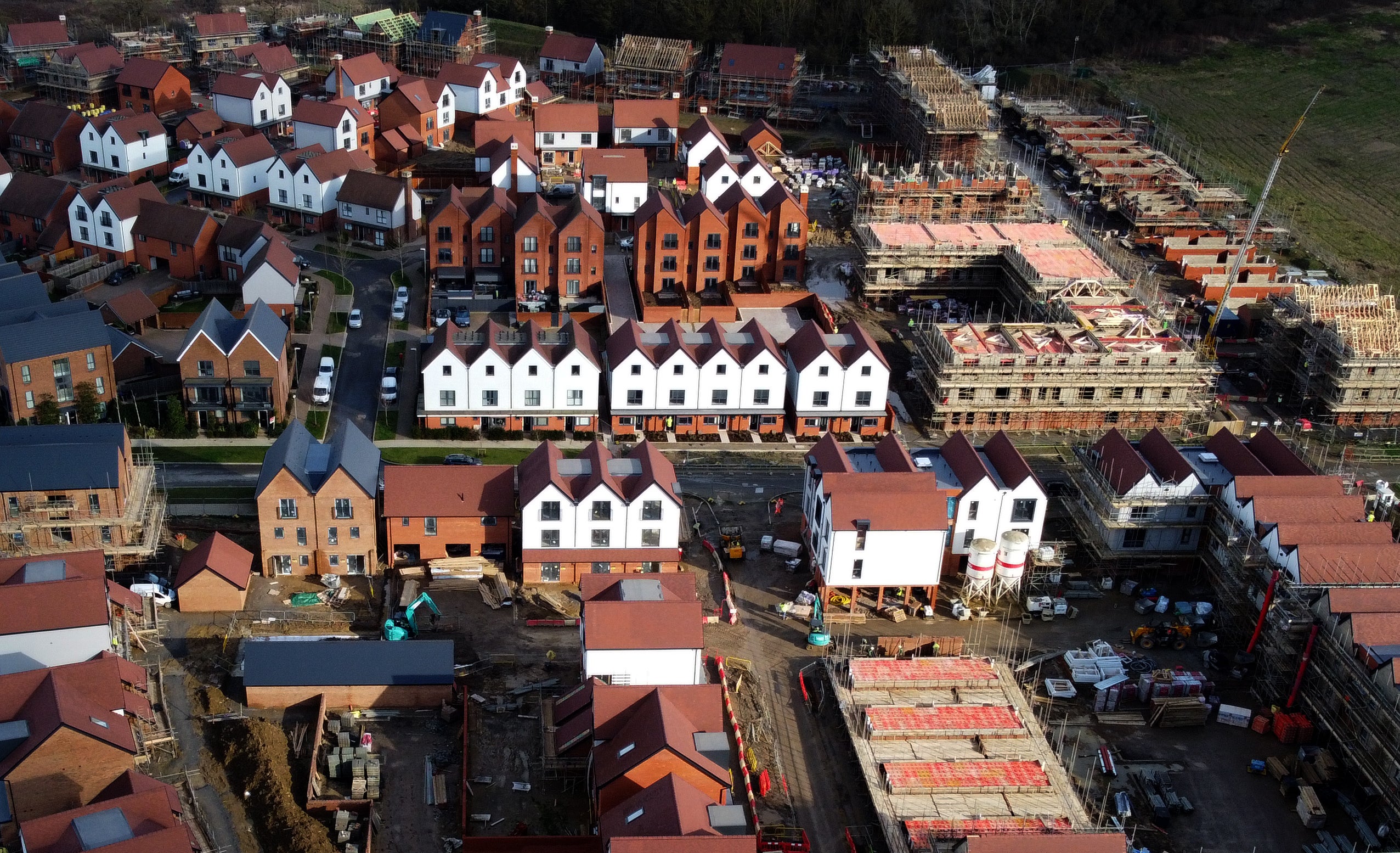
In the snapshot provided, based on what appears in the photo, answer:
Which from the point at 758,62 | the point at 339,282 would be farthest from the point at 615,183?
the point at 758,62

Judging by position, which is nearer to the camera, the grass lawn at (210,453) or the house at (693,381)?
the grass lawn at (210,453)

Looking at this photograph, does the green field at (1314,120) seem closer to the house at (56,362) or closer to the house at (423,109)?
the house at (423,109)

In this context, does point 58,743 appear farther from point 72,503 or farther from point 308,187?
point 308,187

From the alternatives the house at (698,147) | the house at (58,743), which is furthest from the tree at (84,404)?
the house at (698,147)

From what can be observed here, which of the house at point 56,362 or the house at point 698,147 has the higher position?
the house at point 698,147

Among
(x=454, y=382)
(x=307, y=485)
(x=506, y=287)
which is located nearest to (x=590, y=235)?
(x=506, y=287)

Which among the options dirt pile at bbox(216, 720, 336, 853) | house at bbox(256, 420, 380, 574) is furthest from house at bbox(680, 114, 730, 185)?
dirt pile at bbox(216, 720, 336, 853)

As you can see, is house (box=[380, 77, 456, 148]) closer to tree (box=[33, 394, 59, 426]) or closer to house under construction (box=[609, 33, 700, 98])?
house under construction (box=[609, 33, 700, 98])
